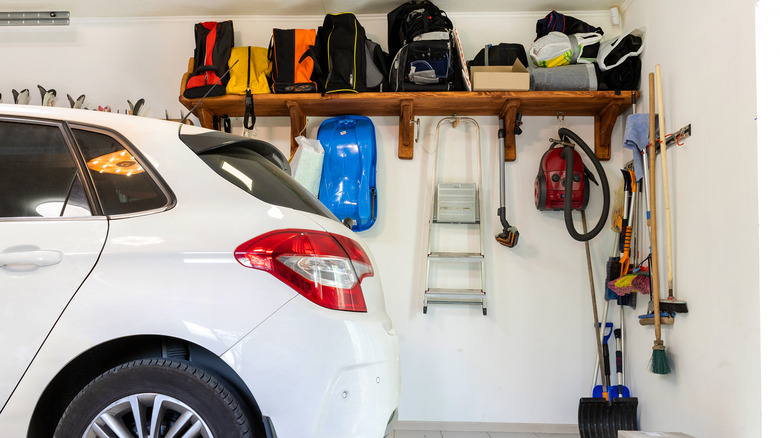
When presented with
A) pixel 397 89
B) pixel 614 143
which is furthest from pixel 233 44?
pixel 614 143

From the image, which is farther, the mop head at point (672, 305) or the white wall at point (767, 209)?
the mop head at point (672, 305)

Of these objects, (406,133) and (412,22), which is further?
(406,133)

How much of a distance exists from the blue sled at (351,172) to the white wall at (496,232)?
0.16 m

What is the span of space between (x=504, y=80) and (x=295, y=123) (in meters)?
1.41

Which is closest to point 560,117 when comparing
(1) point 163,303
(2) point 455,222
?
(2) point 455,222

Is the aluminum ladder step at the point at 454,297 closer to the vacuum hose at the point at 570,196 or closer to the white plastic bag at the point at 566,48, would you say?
the vacuum hose at the point at 570,196

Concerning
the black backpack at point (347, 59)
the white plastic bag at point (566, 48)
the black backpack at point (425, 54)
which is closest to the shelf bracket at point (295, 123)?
the black backpack at point (347, 59)

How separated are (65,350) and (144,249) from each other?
29 centimetres

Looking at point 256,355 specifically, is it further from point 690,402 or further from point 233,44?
point 233,44

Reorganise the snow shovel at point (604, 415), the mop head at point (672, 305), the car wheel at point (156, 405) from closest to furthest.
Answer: the car wheel at point (156, 405)
the mop head at point (672, 305)
the snow shovel at point (604, 415)

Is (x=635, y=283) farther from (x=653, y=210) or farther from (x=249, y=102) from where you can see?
(x=249, y=102)

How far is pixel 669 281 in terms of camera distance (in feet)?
8.97

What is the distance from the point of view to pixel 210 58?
3.57 m

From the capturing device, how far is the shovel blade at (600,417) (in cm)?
323
